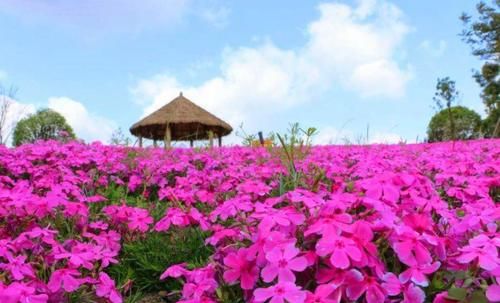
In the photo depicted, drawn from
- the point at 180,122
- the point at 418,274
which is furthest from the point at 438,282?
the point at 180,122

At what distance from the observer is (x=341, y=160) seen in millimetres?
4570

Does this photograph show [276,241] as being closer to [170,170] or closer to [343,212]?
[343,212]

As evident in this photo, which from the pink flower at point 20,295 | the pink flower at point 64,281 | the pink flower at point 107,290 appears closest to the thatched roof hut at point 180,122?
the pink flower at point 107,290

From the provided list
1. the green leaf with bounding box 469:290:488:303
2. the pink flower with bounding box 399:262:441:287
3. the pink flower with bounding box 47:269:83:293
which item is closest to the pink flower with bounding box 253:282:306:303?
the pink flower with bounding box 399:262:441:287

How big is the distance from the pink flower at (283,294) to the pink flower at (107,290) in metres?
0.88

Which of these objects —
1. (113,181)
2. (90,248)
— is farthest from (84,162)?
(90,248)

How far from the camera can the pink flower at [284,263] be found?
1.23 metres

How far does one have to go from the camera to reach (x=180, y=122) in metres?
24.3

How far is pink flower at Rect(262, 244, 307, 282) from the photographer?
4.03 feet

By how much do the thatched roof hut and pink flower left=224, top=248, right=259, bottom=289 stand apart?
74.2ft

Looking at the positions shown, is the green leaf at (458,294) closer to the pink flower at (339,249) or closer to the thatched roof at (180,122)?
the pink flower at (339,249)

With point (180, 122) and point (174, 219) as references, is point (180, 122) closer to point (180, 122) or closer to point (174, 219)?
point (180, 122)

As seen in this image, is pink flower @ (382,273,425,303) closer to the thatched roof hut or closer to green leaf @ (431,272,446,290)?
green leaf @ (431,272,446,290)

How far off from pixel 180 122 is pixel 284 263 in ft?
76.5
